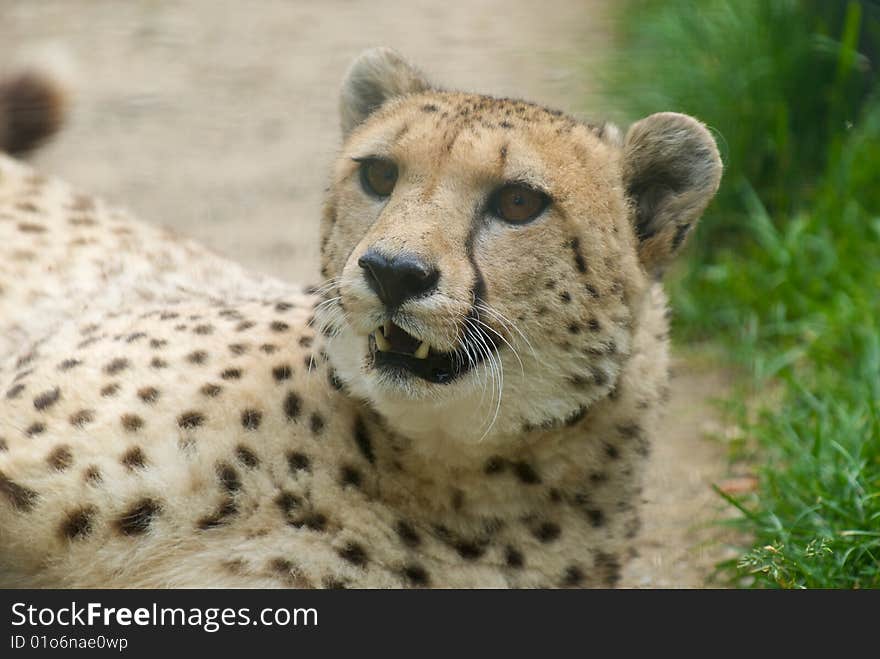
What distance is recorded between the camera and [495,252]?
2.33 meters

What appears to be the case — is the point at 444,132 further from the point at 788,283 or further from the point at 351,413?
the point at 788,283

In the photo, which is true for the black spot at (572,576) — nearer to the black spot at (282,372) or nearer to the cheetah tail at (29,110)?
the black spot at (282,372)

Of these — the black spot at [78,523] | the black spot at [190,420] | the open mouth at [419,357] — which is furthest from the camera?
the black spot at [190,420]

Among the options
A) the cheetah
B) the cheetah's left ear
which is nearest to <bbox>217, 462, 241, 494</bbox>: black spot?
the cheetah

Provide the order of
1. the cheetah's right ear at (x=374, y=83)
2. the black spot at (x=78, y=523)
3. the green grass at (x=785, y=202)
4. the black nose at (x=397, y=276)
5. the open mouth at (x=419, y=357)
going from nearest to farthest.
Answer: the black nose at (x=397, y=276), the open mouth at (x=419, y=357), the black spot at (x=78, y=523), the cheetah's right ear at (x=374, y=83), the green grass at (x=785, y=202)

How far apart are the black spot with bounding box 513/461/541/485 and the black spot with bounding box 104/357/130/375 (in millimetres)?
872

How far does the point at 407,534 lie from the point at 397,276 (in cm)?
62

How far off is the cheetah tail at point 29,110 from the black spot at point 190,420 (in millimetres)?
1708

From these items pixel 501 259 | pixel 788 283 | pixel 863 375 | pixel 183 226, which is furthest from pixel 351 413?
pixel 183 226

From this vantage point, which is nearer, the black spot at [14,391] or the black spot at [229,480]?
the black spot at [229,480]

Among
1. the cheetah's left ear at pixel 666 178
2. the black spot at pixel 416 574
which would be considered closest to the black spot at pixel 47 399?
the black spot at pixel 416 574

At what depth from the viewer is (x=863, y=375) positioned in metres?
3.65

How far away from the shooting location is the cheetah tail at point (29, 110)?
3818mm

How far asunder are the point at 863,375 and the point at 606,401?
145cm
